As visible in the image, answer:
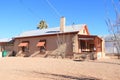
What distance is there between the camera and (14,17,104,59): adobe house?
1183 inches

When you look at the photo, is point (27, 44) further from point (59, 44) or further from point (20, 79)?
point (20, 79)

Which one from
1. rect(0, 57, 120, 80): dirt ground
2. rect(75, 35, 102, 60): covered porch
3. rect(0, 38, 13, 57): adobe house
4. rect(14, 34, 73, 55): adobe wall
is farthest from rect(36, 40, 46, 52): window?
rect(0, 57, 120, 80): dirt ground

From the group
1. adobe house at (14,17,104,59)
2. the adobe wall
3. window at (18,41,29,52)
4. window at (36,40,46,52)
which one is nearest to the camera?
adobe house at (14,17,104,59)

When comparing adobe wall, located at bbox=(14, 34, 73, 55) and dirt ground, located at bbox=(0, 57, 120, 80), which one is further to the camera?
adobe wall, located at bbox=(14, 34, 73, 55)

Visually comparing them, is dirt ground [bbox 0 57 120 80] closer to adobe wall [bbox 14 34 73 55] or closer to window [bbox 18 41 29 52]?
adobe wall [bbox 14 34 73 55]

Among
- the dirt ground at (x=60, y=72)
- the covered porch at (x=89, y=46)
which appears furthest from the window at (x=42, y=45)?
the dirt ground at (x=60, y=72)

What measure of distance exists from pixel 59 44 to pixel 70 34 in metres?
2.26

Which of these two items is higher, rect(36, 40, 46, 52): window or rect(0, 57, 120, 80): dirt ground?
rect(36, 40, 46, 52): window

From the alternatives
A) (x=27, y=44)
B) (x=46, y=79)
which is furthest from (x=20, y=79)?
A: (x=27, y=44)

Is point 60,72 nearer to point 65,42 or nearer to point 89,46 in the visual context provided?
point 65,42

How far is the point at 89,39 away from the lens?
30375 mm

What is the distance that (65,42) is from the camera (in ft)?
102

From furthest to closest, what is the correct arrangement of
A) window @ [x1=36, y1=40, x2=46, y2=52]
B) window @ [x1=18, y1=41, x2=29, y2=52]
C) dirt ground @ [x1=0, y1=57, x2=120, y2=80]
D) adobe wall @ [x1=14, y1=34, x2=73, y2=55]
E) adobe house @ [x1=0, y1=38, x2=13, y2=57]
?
adobe house @ [x1=0, y1=38, x2=13, y2=57] → window @ [x1=18, y1=41, x2=29, y2=52] → window @ [x1=36, y1=40, x2=46, y2=52] → adobe wall @ [x1=14, y1=34, x2=73, y2=55] → dirt ground @ [x1=0, y1=57, x2=120, y2=80]

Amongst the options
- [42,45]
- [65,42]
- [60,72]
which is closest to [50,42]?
[42,45]
